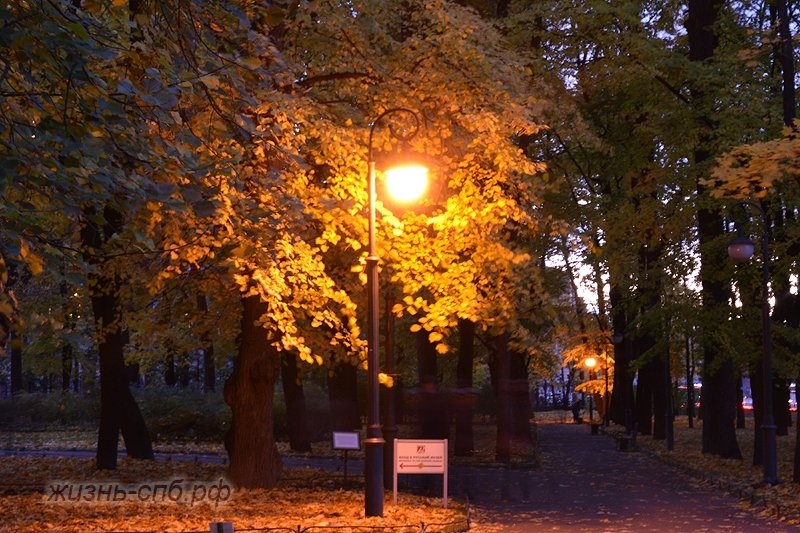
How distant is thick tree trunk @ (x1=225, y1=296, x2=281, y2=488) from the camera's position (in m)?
20.3

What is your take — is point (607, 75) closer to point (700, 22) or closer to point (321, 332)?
point (700, 22)

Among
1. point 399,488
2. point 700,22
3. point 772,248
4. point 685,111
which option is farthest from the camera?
point 700,22

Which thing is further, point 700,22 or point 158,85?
point 700,22

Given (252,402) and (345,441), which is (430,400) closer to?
(345,441)

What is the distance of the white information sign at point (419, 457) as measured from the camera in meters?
17.7

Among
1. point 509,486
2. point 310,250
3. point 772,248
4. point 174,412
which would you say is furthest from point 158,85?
point 174,412

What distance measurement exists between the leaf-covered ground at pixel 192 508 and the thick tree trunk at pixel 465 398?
7.91 m

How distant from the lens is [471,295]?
56.4ft

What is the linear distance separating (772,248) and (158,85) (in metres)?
18.5

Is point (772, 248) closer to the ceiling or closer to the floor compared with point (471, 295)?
closer to the ceiling

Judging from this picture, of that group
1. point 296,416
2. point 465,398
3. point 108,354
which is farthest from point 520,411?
point 108,354

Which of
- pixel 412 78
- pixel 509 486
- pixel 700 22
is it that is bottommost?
pixel 509 486

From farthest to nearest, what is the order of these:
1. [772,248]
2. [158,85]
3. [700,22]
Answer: [700,22]
[772,248]
[158,85]

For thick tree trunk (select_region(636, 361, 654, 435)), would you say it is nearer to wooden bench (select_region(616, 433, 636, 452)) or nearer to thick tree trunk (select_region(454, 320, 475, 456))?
wooden bench (select_region(616, 433, 636, 452))
